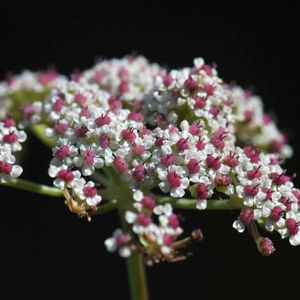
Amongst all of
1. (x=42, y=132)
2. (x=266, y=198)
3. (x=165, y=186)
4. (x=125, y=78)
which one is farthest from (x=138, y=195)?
(x=125, y=78)

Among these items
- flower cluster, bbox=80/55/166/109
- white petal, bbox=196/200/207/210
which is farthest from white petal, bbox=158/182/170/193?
flower cluster, bbox=80/55/166/109

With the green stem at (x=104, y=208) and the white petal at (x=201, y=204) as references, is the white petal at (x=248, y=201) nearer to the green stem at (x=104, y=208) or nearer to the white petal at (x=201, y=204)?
the white petal at (x=201, y=204)

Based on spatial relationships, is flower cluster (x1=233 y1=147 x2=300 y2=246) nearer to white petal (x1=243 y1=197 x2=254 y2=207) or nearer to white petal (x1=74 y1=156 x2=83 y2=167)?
white petal (x1=243 y1=197 x2=254 y2=207)

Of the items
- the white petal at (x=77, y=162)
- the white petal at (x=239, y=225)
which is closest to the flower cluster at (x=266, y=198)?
the white petal at (x=239, y=225)

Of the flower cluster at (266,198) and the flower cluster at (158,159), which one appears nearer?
the flower cluster at (158,159)

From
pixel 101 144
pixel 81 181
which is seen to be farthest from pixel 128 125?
pixel 81 181

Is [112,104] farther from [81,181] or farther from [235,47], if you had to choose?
[235,47]
